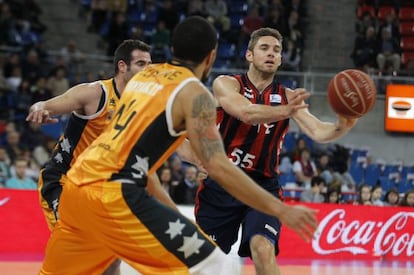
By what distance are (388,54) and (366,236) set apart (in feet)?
21.0

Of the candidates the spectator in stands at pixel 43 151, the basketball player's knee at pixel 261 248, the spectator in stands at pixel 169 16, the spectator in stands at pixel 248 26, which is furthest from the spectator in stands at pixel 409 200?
the basketball player's knee at pixel 261 248

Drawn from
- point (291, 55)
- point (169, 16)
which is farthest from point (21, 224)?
point (169, 16)

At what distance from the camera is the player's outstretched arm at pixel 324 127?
6098 millimetres

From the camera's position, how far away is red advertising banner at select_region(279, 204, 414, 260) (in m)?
Answer: 12.5

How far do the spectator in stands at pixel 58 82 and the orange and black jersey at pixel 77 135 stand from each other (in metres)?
8.73

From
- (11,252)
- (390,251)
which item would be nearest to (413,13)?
(390,251)

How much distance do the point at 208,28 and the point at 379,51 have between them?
14046 millimetres

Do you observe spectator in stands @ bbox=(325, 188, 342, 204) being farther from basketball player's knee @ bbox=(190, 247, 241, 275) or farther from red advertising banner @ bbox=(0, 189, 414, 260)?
basketball player's knee @ bbox=(190, 247, 241, 275)

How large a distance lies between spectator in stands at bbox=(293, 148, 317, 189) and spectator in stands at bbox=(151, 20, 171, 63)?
3.76 m

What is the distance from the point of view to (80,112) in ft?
20.2

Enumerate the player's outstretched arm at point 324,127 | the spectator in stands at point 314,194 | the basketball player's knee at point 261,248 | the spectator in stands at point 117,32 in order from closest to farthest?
the player's outstretched arm at point 324,127 → the basketball player's knee at point 261,248 → the spectator in stands at point 314,194 → the spectator in stands at point 117,32

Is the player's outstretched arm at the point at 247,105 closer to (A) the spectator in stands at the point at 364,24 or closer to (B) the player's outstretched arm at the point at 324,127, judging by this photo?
(B) the player's outstretched arm at the point at 324,127

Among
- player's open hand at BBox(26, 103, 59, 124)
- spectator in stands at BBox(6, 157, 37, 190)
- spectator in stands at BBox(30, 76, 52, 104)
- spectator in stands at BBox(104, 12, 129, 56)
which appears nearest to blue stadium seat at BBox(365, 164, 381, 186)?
spectator in stands at BBox(104, 12, 129, 56)

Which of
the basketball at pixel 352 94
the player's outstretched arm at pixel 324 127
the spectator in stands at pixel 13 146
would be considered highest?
the basketball at pixel 352 94
